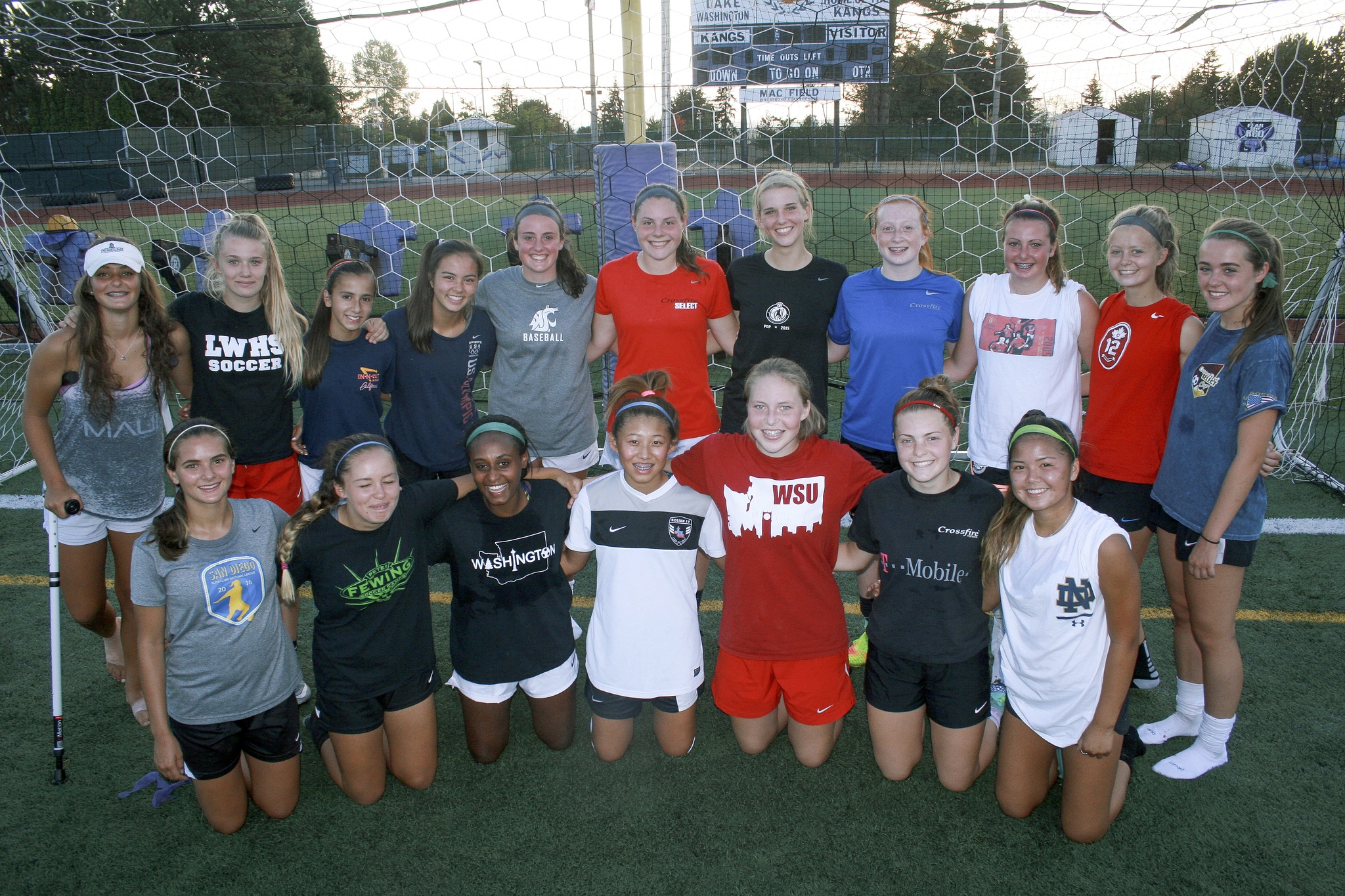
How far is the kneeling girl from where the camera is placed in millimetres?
2631

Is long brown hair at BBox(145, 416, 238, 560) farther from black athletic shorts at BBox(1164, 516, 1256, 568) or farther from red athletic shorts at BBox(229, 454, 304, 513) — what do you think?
black athletic shorts at BBox(1164, 516, 1256, 568)

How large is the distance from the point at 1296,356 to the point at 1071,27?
288 centimetres

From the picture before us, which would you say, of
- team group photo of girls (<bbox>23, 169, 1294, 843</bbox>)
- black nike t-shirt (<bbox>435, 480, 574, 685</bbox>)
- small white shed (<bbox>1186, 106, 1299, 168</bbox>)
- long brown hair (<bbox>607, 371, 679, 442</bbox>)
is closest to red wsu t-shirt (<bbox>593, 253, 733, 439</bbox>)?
team group photo of girls (<bbox>23, 169, 1294, 843</bbox>)

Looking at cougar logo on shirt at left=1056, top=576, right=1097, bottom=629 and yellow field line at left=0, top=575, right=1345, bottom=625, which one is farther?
yellow field line at left=0, top=575, right=1345, bottom=625

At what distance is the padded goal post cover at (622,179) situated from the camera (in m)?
4.98

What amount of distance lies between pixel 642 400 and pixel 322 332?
1.20 meters

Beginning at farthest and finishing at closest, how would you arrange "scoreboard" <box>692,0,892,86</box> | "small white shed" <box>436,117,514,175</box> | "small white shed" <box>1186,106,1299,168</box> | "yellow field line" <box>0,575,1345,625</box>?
"scoreboard" <box>692,0,892,86</box>, "small white shed" <box>436,117,514,175</box>, "small white shed" <box>1186,106,1299,168</box>, "yellow field line" <box>0,575,1345,625</box>

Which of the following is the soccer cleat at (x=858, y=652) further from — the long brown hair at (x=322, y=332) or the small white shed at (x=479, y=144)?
the small white shed at (x=479, y=144)

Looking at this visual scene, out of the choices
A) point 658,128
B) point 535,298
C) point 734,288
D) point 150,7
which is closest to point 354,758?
point 535,298

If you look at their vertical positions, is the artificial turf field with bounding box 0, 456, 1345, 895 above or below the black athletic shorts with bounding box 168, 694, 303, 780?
below

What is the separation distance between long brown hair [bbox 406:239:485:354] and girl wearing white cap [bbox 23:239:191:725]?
28.6 inches

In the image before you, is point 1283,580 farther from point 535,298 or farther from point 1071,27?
point 1071,27

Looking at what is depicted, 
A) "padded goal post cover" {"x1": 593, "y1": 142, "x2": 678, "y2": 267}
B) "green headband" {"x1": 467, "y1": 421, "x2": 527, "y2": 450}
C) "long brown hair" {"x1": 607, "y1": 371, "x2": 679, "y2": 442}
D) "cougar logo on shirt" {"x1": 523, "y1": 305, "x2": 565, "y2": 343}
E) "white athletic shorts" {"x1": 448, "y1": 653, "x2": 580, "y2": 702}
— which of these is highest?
"padded goal post cover" {"x1": 593, "y1": 142, "x2": 678, "y2": 267}

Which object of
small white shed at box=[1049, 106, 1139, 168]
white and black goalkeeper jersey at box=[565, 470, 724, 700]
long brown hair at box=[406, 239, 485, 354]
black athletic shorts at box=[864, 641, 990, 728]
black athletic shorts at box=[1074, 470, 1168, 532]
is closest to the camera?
black athletic shorts at box=[864, 641, 990, 728]
